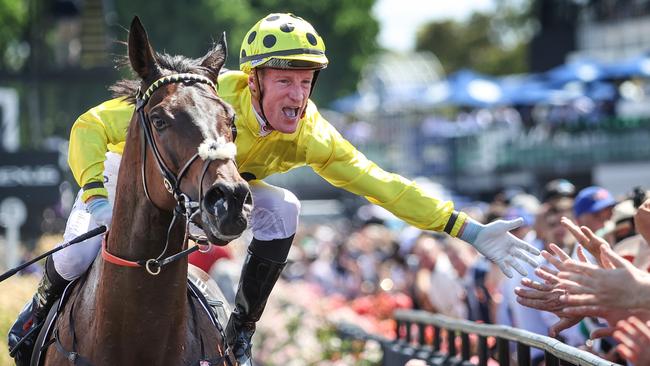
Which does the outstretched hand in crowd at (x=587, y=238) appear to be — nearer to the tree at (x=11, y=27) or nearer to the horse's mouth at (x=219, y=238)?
the horse's mouth at (x=219, y=238)

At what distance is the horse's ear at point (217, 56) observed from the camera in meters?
5.23

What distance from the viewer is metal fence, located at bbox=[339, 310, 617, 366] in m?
5.39

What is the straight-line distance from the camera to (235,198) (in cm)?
430

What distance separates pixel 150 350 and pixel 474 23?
6403cm

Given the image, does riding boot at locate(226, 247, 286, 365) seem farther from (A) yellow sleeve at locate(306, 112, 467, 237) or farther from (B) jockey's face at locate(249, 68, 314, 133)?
(B) jockey's face at locate(249, 68, 314, 133)

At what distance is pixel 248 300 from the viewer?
236 inches

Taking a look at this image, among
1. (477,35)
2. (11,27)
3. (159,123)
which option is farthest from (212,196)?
(477,35)

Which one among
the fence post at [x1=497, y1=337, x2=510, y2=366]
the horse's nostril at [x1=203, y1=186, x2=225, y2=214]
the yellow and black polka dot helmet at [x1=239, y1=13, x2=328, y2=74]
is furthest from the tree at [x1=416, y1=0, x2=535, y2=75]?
the horse's nostril at [x1=203, y1=186, x2=225, y2=214]

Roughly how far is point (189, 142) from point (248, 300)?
154 cm

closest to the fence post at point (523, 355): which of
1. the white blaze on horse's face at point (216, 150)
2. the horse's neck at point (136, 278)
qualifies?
the horse's neck at point (136, 278)

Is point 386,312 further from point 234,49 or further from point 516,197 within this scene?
point 234,49

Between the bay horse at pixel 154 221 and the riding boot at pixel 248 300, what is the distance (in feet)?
2.11

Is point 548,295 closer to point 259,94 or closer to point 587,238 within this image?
point 587,238

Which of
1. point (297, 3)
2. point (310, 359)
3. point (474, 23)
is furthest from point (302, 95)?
point (474, 23)
